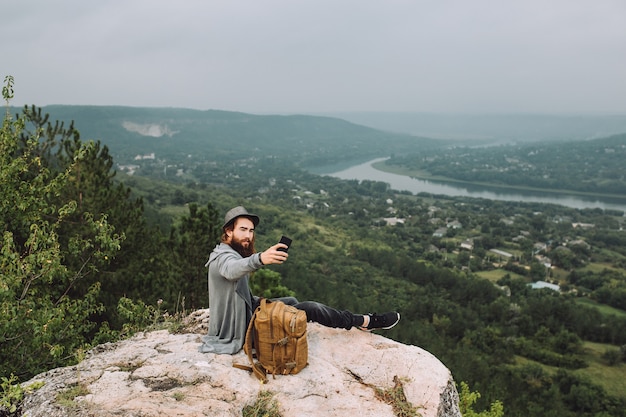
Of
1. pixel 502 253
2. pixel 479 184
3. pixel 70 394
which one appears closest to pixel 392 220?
pixel 502 253

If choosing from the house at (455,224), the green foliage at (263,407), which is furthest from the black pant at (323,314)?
the house at (455,224)

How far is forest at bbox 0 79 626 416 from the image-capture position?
16.7ft

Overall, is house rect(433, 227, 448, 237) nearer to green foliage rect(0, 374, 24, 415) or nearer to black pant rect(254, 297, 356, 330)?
black pant rect(254, 297, 356, 330)

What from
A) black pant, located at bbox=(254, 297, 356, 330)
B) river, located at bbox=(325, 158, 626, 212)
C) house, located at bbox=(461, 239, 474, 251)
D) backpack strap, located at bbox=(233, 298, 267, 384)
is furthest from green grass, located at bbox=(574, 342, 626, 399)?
river, located at bbox=(325, 158, 626, 212)

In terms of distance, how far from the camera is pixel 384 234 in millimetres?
84125

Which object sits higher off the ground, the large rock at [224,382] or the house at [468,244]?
the large rock at [224,382]

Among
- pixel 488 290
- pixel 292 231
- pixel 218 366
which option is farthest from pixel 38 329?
pixel 292 231

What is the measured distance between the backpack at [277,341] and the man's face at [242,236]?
0.66 metres

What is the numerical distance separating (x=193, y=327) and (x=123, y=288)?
582cm

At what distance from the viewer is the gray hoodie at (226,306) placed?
4.02 metres

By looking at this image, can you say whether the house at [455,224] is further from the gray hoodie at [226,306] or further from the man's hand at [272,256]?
the man's hand at [272,256]

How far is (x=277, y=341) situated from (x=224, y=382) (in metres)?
0.58

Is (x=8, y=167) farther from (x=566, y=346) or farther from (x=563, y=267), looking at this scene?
(x=563, y=267)

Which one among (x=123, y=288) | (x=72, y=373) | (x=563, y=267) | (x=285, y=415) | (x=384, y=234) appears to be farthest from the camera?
(x=384, y=234)
